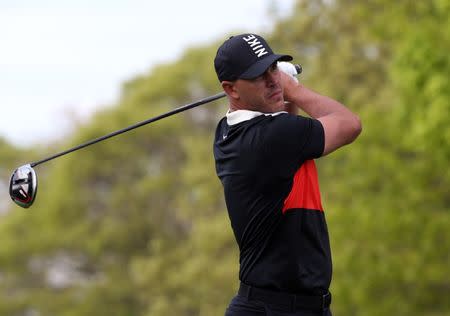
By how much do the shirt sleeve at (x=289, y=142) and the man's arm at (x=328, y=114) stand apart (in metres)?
0.08

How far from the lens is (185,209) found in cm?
3944

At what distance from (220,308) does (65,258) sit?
10220mm

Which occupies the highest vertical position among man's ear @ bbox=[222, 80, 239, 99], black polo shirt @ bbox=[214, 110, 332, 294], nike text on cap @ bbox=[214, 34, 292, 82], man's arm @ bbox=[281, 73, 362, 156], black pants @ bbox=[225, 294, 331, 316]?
nike text on cap @ bbox=[214, 34, 292, 82]

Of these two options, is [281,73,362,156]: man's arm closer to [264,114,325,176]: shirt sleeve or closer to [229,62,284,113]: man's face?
[264,114,325,176]: shirt sleeve

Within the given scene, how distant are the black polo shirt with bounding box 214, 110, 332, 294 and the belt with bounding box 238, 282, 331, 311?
29 millimetres

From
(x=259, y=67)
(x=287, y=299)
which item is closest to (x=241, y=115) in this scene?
(x=259, y=67)

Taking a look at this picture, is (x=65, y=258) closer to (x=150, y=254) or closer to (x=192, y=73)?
(x=150, y=254)

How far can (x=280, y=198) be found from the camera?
5.48 meters

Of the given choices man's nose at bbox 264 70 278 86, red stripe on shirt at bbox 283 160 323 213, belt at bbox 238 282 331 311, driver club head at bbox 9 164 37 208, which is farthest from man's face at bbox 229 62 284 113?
driver club head at bbox 9 164 37 208

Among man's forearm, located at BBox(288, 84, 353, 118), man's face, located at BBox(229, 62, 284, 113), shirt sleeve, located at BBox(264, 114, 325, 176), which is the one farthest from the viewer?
man's forearm, located at BBox(288, 84, 353, 118)

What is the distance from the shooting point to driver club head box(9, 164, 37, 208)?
6652mm

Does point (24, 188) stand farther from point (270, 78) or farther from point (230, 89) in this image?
point (270, 78)

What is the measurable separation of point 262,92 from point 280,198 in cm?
52

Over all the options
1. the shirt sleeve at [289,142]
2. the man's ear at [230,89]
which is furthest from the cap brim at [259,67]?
the shirt sleeve at [289,142]
